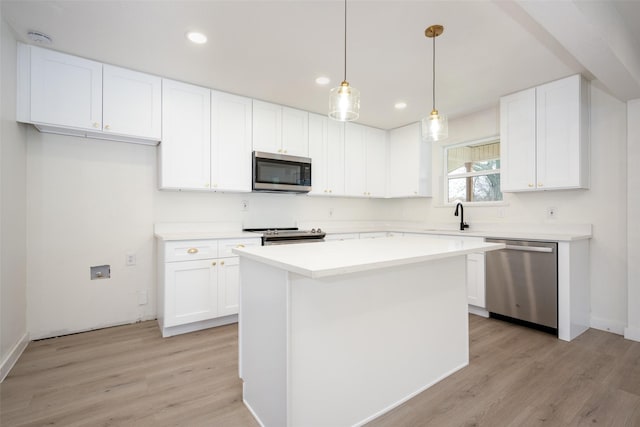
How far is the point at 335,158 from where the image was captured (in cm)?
431

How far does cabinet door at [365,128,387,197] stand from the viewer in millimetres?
4688

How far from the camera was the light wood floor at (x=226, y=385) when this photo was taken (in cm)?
169

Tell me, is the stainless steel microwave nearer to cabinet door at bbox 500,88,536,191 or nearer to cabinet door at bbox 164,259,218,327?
cabinet door at bbox 164,259,218,327

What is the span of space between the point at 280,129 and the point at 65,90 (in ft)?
6.75

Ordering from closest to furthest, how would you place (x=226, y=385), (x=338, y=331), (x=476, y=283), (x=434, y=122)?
(x=338, y=331) → (x=226, y=385) → (x=434, y=122) → (x=476, y=283)

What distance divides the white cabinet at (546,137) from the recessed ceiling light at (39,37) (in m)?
4.34

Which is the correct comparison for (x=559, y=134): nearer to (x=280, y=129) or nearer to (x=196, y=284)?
(x=280, y=129)

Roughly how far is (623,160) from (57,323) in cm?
555

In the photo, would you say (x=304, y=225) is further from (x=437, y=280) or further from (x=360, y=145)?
(x=437, y=280)

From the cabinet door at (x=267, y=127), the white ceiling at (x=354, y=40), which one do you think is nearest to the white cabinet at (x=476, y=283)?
the white ceiling at (x=354, y=40)

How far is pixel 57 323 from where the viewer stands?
9.24 ft

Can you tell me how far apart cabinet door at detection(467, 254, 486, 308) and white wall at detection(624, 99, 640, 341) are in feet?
3.86

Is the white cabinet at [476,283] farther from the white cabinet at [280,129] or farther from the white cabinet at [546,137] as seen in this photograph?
the white cabinet at [280,129]

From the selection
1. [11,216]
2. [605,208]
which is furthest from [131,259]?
[605,208]
